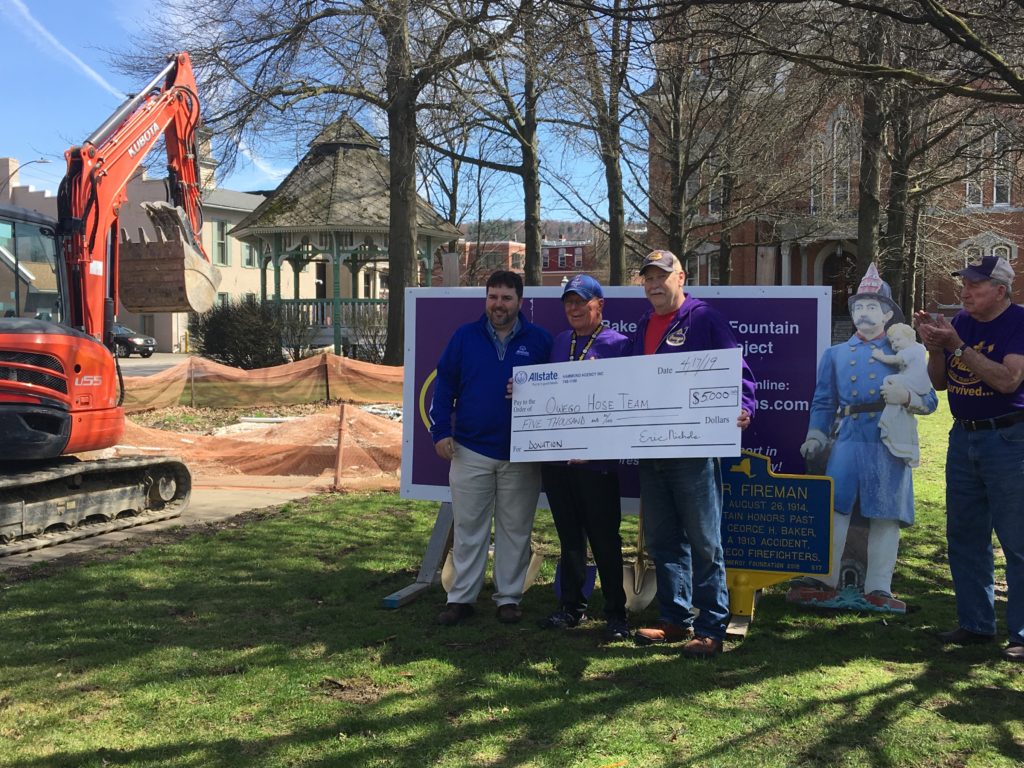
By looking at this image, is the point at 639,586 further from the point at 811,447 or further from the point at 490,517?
the point at 811,447

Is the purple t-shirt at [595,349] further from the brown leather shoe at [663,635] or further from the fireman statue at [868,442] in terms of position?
the fireman statue at [868,442]

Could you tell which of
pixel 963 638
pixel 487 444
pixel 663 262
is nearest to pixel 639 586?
pixel 487 444

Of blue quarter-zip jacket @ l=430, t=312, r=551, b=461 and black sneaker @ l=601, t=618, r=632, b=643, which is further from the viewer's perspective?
blue quarter-zip jacket @ l=430, t=312, r=551, b=461

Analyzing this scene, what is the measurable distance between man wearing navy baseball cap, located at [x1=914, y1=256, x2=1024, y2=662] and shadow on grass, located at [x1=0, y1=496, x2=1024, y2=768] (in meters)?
0.32

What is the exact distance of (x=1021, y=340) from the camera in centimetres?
457

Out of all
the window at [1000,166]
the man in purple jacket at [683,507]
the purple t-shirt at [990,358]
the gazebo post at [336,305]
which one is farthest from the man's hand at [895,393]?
the gazebo post at [336,305]

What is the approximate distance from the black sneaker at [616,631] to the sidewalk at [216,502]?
4.48m

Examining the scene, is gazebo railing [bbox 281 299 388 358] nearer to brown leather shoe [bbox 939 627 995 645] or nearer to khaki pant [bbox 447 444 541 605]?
khaki pant [bbox 447 444 541 605]

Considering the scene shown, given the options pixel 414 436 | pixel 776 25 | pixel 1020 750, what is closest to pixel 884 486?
pixel 1020 750

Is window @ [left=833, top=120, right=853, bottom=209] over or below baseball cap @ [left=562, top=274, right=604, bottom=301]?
over

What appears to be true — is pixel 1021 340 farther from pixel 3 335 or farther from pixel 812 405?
pixel 3 335

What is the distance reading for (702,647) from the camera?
4699mm

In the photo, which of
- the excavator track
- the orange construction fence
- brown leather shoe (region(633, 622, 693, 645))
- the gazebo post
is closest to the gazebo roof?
the gazebo post

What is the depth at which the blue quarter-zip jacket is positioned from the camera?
521 cm
